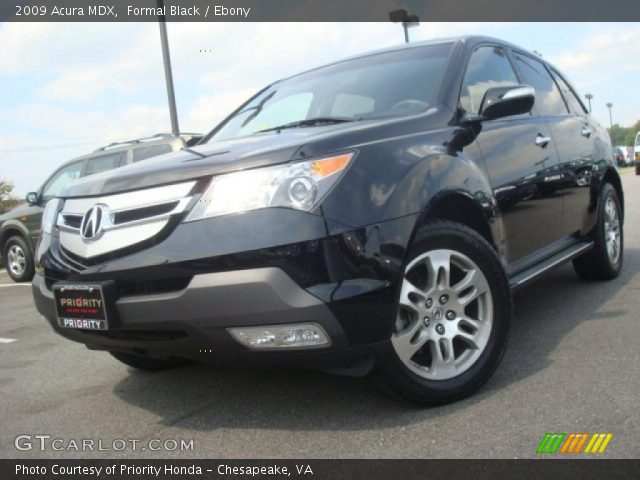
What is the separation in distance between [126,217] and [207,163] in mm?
402

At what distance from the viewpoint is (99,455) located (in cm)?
257

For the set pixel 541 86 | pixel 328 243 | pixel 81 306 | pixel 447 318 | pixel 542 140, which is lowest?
pixel 447 318

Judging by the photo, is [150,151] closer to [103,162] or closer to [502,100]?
[103,162]

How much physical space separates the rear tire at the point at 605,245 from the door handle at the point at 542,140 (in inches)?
42.3

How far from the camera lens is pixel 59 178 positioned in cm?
909

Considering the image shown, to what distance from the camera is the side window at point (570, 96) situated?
16.0ft

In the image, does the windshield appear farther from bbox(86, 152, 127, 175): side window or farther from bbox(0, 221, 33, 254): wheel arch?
bbox(0, 221, 33, 254): wheel arch

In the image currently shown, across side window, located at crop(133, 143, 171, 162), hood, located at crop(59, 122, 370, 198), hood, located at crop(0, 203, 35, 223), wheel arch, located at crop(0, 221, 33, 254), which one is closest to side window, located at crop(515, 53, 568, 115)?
hood, located at crop(59, 122, 370, 198)

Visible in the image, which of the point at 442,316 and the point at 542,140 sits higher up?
the point at 542,140

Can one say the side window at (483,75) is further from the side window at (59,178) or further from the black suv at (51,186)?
the side window at (59,178)

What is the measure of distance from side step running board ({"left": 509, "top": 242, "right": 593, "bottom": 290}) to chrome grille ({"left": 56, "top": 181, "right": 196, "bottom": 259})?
1.76 metres

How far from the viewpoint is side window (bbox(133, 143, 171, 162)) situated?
8.25m
